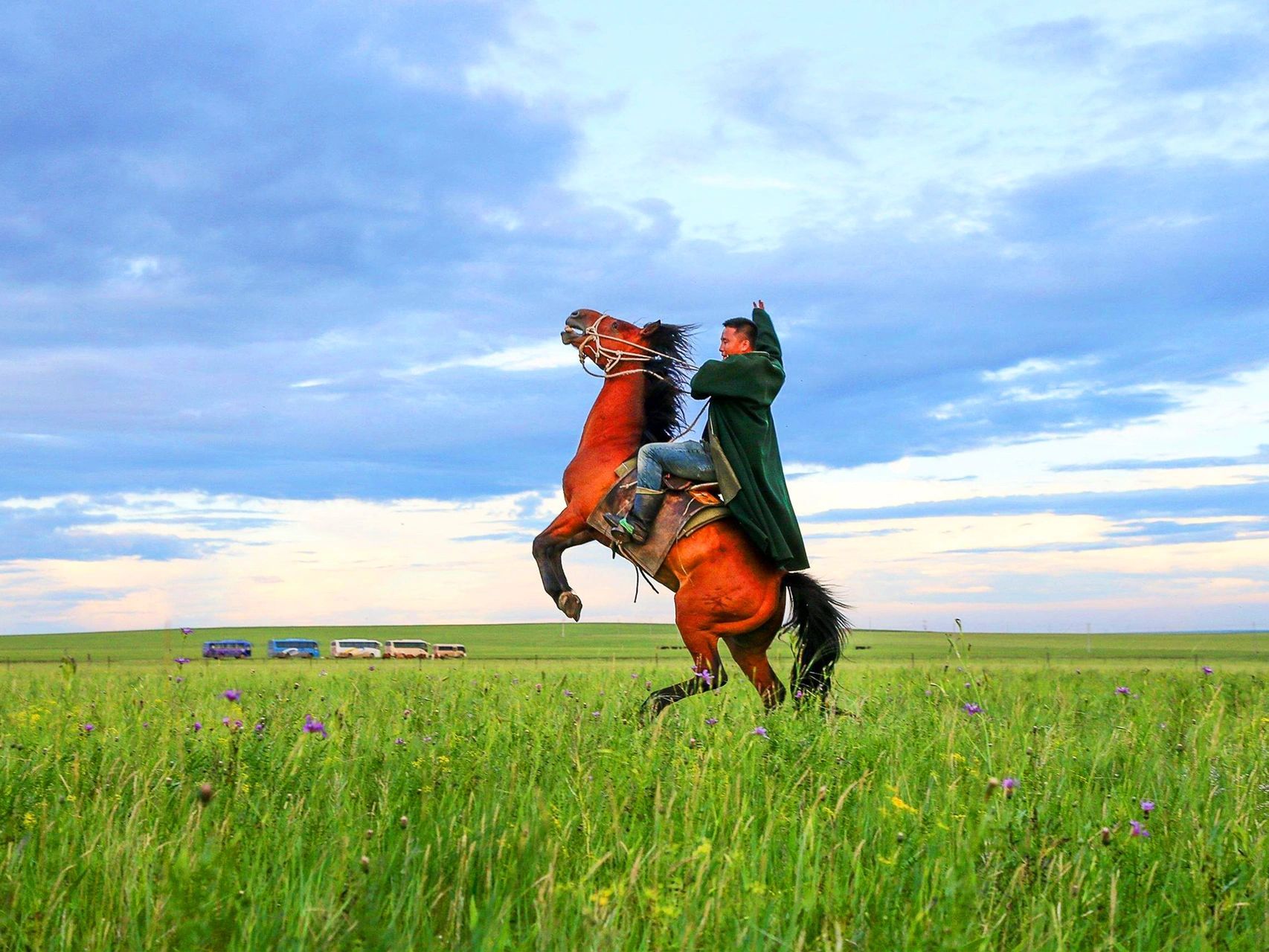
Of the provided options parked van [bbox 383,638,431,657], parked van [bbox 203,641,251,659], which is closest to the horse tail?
parked van [bbox 383,638,431,657]

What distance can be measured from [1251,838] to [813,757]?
2.04 meters

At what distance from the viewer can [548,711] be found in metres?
7.45

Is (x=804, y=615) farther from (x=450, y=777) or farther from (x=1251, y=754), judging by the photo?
(x=450, y=777)

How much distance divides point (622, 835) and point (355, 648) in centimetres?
5366

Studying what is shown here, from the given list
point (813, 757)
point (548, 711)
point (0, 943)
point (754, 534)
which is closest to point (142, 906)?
point (0, 943)

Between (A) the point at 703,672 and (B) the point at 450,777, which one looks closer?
(B) the point at 450,777

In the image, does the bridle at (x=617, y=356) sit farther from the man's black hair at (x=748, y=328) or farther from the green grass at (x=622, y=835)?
the green grass at (x=622, y=835)

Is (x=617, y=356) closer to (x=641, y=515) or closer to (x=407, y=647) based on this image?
(x=641, y=515)

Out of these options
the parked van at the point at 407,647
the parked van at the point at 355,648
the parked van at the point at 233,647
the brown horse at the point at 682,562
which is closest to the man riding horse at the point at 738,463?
the brown horse at the point at 682,562

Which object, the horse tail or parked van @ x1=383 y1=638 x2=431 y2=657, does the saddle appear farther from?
parked van @ x1=383 y1=638 x2=431 y2=657

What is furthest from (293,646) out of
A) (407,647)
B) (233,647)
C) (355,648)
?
(407,647)

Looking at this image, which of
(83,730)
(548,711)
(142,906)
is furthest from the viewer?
(548,711)

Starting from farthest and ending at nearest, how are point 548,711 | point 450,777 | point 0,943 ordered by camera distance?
1. point 548,711
2. point 450,777
3. point 0,943

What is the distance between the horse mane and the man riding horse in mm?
627
